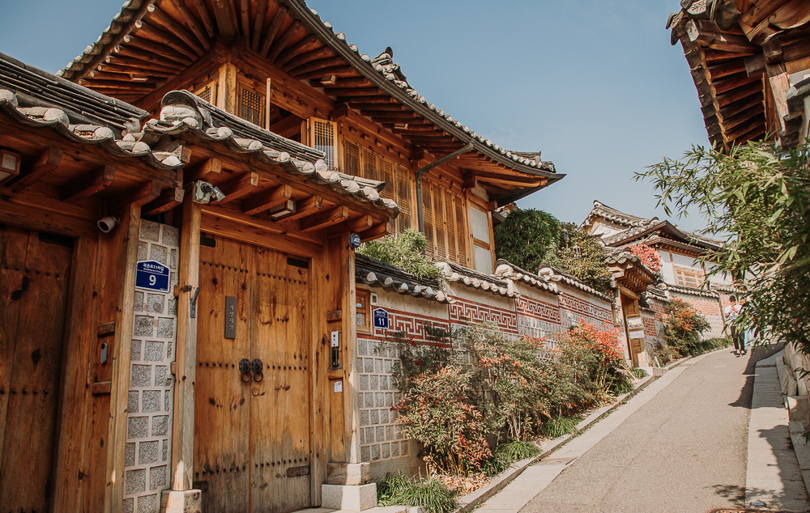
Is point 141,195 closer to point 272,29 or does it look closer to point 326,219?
point 326,219

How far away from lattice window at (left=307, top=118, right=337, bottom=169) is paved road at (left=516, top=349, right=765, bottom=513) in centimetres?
607

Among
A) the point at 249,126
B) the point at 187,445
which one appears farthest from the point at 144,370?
the point at 249,126

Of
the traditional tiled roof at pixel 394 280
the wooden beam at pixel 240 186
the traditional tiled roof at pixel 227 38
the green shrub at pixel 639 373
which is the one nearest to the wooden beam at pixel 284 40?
the traditional tiled roof at pixel 227 38

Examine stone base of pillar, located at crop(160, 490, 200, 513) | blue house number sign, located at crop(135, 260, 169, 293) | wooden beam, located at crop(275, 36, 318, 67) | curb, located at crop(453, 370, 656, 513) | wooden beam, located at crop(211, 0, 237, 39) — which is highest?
wooden beam, located at crop(211, 0, 237, 39)

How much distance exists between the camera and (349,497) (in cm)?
523

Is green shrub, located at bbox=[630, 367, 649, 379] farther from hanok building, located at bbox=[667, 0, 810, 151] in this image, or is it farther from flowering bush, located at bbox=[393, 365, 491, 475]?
flowering bush, located at bbox=[393, 365, 491, 475]

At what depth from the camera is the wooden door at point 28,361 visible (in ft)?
12.2

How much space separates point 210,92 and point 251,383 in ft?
15.8

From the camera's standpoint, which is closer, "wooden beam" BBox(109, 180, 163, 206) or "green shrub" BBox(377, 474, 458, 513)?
"wooden beam" BBox(109, 180, 163, 206)

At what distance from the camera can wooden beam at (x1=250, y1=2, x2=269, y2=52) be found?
7020 millimetres

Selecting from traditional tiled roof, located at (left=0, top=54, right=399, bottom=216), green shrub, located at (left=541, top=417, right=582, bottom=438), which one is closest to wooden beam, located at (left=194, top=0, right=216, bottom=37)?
traditional tiled roof, located at (left=0, top=54, right=399, bottom=216)

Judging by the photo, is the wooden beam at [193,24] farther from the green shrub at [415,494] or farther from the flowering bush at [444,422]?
the green shrub at [415,494]

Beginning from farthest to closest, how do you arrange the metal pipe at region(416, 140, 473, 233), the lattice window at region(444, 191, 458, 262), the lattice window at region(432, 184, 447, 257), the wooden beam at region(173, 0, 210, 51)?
the lattice window at region(444, 191, 458, 262)
the lattice window at region(432, 184, 447, 257)
the metal pipe at region(416, 140, 473, 233)
the wooden beam at region(173, 0, 210, 51)

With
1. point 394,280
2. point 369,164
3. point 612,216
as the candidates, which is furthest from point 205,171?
point 612,216
